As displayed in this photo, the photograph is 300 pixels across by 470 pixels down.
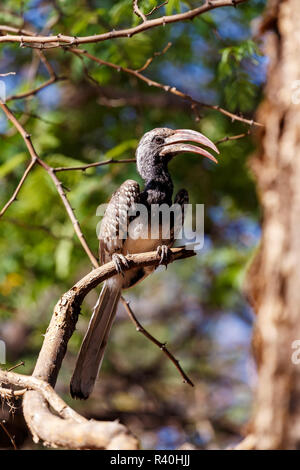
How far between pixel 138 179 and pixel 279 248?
2229mm

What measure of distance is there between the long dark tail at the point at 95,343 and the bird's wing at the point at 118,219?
18cm

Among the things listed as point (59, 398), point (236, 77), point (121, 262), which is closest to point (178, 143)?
point (236, 77)

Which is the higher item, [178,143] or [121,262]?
[178,143]

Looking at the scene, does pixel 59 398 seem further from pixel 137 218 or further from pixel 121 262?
pixel 137 218

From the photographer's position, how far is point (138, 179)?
404 centimetres

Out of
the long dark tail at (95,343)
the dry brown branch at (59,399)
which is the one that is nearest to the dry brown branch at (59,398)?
the dry brown branch at (59,399)

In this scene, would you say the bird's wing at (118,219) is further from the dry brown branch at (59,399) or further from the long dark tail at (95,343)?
the dry brown branch at (59,399)

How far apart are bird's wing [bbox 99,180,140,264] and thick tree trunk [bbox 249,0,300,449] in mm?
938

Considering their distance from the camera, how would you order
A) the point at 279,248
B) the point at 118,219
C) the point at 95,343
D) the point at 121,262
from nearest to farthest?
the point at 279,248 → the point at 121,262 → the point at 95,343 → the point at 118,219

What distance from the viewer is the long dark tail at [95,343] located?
2.60m

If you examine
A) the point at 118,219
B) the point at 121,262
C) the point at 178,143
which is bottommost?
the point at 121,262

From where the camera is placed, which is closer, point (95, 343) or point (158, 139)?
point (95, 343)

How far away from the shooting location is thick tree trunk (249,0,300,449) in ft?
5.67

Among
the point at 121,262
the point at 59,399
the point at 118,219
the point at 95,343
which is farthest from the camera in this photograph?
the point at 118,219
